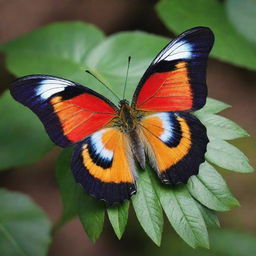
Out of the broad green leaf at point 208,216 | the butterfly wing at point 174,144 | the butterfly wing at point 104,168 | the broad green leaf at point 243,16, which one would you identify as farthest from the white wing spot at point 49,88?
the broad green leaf at point 243,16

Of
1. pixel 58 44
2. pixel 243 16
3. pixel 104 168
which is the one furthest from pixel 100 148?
pixel 243 16

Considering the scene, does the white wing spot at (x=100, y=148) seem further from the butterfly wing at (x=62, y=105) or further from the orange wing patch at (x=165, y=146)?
the orange wing patch at (x=165, y=146)

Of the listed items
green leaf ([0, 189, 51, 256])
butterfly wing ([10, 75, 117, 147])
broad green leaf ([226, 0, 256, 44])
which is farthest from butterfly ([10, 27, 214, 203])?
broad green leaf ([226, 0, 256, 44])

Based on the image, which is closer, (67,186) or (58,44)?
(67,186)

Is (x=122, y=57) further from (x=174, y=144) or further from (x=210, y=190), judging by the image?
(x=210, y=190)

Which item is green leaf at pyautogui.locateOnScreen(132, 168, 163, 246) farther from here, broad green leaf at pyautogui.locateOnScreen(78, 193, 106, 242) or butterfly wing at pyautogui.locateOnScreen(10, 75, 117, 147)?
butterfly wing at pyautogui.locateOnScreen(10, 75, 117, 147)
